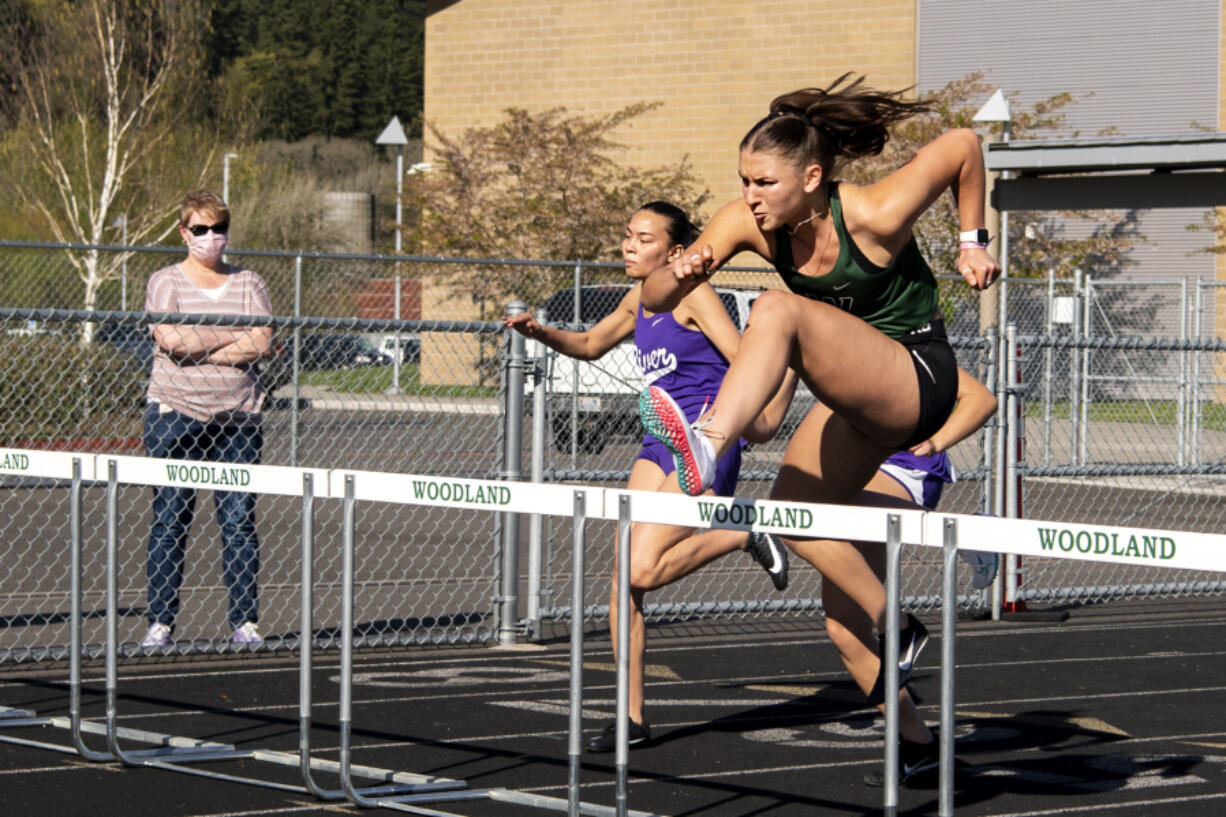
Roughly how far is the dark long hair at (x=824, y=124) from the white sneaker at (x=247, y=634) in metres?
4.18

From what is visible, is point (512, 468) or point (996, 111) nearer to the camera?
point (512, 468)

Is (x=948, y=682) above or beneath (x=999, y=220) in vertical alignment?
A: beneath

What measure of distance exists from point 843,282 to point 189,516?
13.8 ft

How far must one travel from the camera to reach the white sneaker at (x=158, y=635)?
809 cm

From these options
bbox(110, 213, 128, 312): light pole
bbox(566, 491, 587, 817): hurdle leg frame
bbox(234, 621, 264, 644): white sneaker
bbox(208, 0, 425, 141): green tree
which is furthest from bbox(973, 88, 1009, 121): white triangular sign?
bbox(208, 0, 425, 141): green tree

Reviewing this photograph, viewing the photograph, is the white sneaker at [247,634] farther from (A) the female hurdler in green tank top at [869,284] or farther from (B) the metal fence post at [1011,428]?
(B) the metal fence post at [1011,428]

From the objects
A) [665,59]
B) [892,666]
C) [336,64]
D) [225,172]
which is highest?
[336,64]

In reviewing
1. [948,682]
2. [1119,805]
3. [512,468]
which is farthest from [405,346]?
[948,682]

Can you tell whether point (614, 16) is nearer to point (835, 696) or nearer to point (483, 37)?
point (483, 37)

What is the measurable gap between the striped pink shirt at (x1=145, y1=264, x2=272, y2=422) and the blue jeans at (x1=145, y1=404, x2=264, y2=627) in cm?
8

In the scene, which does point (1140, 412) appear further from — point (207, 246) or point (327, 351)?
point (207, 246)

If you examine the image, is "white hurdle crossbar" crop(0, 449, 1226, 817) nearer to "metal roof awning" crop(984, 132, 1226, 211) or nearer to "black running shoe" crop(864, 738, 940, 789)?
"black running shoe" crop(864, 738, 940, 789)

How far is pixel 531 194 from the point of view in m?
31.9

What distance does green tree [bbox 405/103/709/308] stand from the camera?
30516mm
